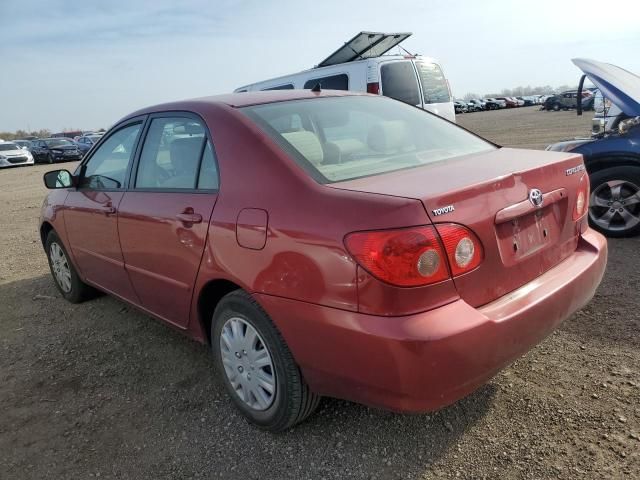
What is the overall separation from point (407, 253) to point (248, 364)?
3.59 feet

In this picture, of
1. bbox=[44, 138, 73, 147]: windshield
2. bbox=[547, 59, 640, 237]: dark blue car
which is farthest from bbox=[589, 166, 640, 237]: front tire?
bbox=[44, 138, 73, 147]: windshield

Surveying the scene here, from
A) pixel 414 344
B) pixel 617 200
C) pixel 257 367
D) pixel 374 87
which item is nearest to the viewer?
pixel 414 344

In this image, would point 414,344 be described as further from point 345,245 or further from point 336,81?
point 336,81

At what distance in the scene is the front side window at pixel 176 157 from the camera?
2752 millimetres

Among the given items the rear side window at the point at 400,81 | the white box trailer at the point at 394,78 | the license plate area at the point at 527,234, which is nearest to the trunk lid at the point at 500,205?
the license plate area at the point at 527,234

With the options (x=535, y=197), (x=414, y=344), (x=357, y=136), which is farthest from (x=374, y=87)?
(x=414, y=344)

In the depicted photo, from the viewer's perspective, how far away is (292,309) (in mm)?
2162

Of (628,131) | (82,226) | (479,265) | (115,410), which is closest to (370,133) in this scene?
(479,265)

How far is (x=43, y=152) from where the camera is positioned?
95.3 ft

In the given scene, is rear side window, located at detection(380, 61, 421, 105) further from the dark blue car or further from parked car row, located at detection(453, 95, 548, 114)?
parked car row, located at detection(453, 95, 548, 114)

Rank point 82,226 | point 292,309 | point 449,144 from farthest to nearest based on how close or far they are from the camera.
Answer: point 82,226
point 449,144
point 292,309

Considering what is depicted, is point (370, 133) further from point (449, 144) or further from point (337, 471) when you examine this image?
point (337, 471)

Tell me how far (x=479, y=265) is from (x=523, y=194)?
16.8 inches

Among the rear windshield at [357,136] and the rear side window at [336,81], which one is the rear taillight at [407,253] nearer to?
the rear windshield at [357,136]
